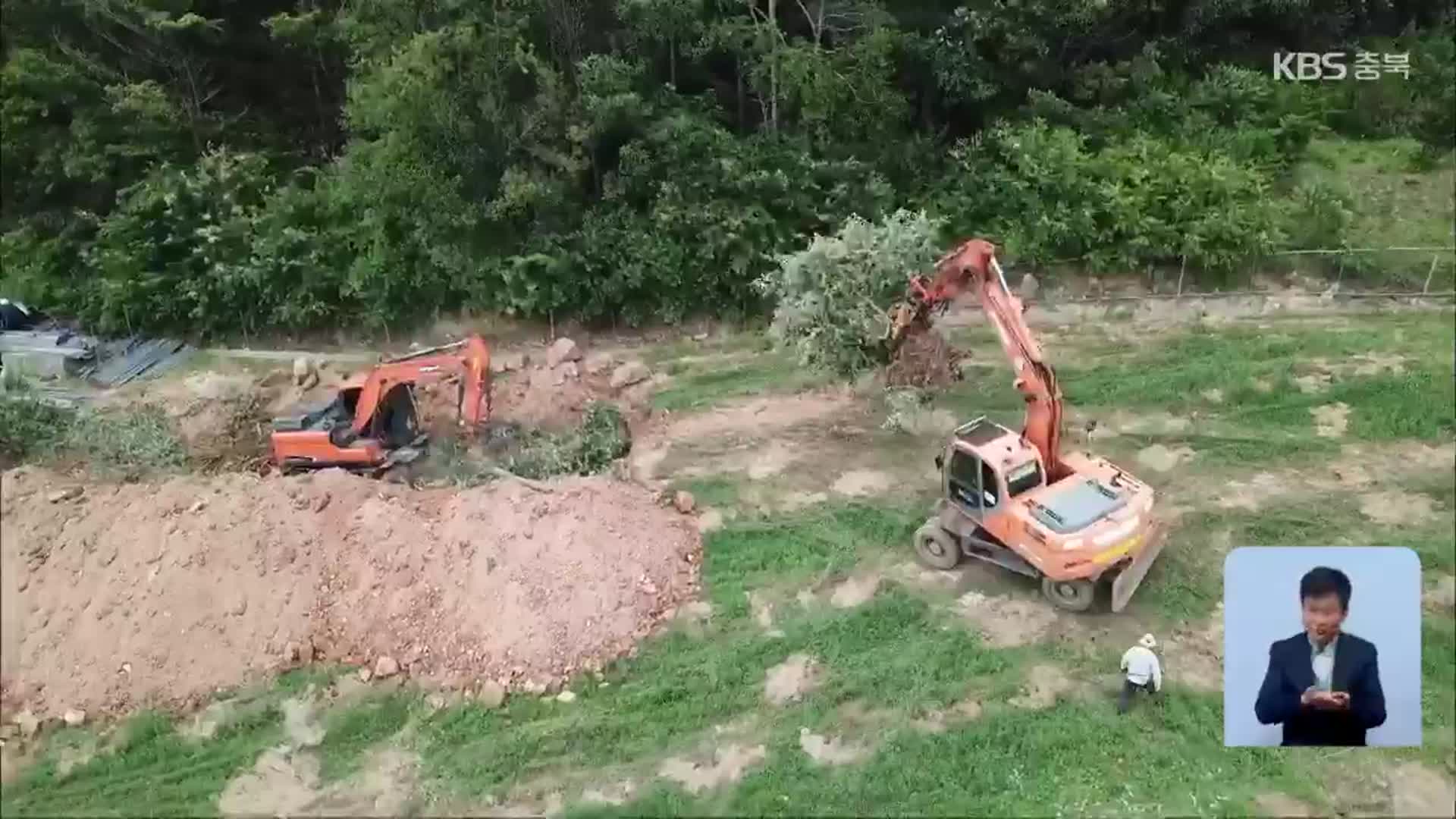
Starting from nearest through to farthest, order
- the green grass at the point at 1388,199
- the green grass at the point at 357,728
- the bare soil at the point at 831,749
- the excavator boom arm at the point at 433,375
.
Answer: the bare soil at the point at 831,749, the green grass at the point at 357,728, the green grass at the point at 1388,199, the excavator boom arm at the point at 433,375

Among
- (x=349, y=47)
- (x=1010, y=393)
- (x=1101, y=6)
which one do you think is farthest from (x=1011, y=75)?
(x=349, y=47)

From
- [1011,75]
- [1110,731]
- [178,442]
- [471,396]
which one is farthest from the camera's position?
[1011,75]

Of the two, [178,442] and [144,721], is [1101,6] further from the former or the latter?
[144,721]

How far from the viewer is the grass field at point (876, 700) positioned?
28.5 ft

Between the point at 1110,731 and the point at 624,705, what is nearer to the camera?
the point at 1110,731

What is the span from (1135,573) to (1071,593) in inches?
24.7

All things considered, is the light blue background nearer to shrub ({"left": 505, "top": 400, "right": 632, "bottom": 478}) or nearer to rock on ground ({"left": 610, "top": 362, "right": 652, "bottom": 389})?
shrub ({"left": 505, "top": 400, "right": 632, "bottom": 478})

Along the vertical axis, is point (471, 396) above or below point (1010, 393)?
above

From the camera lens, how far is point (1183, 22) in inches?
718

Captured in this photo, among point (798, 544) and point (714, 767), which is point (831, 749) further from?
point (798, 544)

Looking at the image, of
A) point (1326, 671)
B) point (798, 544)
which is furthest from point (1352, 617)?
point (798, 544)

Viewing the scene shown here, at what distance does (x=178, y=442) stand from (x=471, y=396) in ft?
13.1

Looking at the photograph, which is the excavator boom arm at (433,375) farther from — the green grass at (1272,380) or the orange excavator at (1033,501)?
the green grass at (1272,380)

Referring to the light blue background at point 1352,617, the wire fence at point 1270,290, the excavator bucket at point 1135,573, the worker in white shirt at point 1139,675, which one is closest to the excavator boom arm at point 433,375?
the excavator bucket at point 1135,573
